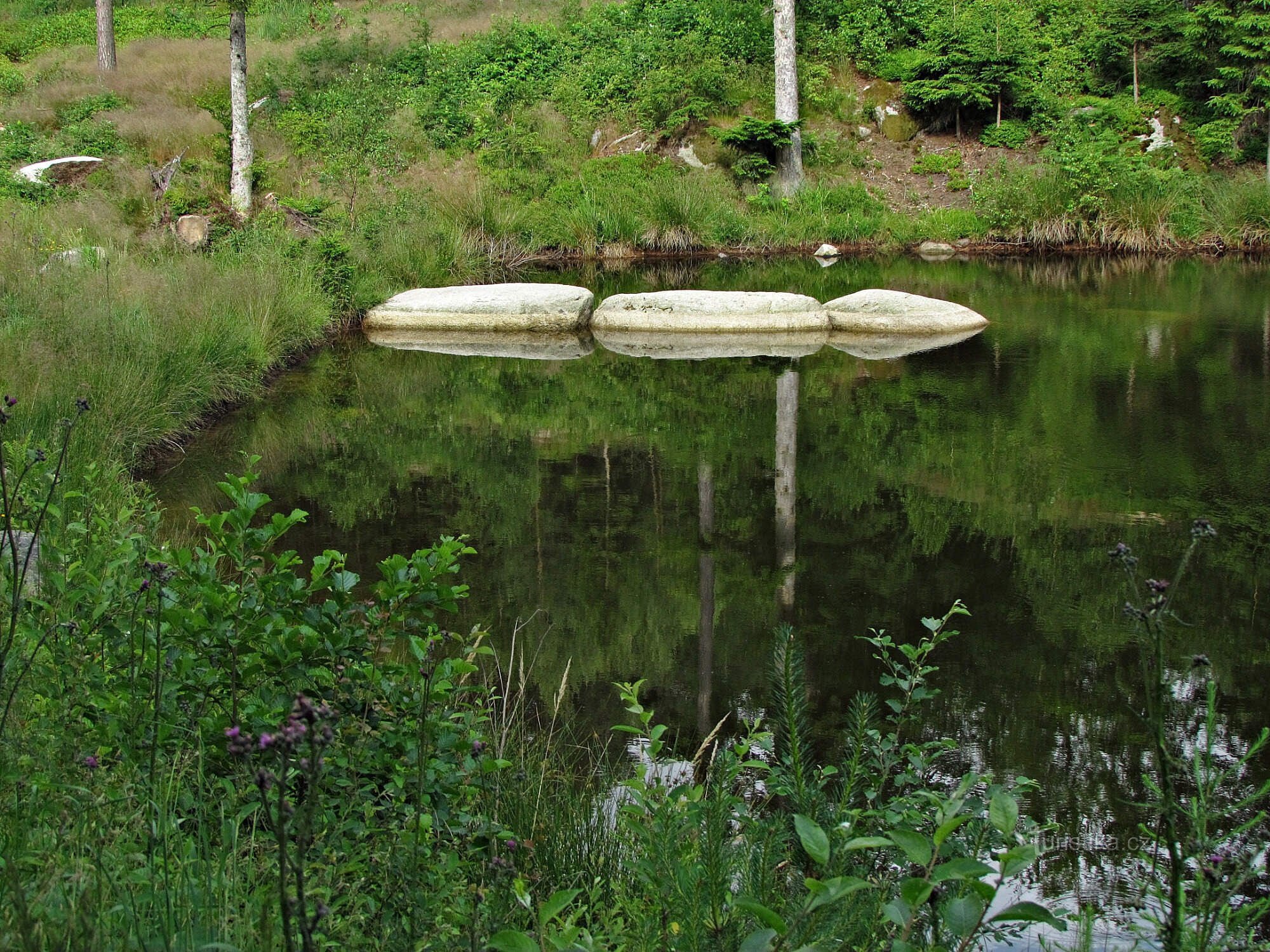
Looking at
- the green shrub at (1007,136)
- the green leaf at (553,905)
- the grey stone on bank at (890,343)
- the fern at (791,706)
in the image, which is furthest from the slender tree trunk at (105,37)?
the green leaf at (553,905)

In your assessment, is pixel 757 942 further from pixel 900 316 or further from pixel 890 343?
pixel 900 316

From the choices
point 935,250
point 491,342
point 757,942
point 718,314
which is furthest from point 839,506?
point 935,250

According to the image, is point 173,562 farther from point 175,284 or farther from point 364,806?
point 175,284

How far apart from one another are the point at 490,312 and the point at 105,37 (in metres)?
16.8

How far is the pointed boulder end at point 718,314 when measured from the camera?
12664 millimetres

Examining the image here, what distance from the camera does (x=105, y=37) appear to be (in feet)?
81.3

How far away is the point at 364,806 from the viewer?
2449 millimetres

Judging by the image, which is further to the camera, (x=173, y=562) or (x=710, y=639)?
(x=710, y=639)

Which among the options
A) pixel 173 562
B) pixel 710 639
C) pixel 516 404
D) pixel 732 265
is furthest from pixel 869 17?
pixel 173 562

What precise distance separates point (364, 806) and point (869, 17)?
1007 inches

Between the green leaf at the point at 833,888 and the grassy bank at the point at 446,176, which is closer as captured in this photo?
the green leaf at the point at 833,888

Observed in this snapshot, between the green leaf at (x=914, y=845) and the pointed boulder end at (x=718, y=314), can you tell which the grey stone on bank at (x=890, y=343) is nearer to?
the pointed boulder end at (x=718, y=314)

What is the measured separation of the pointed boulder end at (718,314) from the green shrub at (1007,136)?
1213cm

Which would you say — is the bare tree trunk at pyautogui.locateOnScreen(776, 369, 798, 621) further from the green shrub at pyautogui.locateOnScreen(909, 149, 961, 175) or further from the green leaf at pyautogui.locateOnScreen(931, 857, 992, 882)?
the green shrub at pyautogui.locateOnScreen(909, 149, 961, 175)
